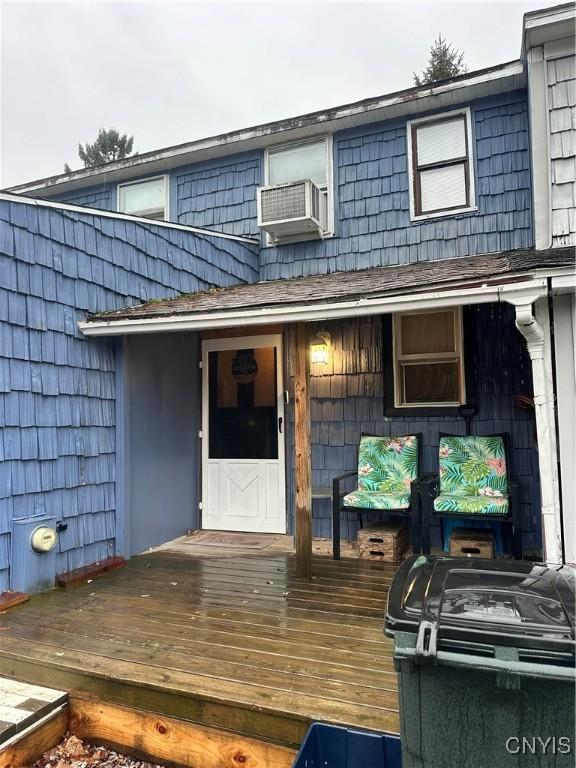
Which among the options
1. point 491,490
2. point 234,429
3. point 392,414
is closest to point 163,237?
point 234,429

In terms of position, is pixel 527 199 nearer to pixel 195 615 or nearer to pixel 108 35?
pixel 195 615

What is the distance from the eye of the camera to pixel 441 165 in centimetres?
508

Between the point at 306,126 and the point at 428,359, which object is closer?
the point at 428,359

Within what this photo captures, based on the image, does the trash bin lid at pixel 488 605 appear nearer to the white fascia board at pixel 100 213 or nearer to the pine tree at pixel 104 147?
the white fascia board at pixel 100 213

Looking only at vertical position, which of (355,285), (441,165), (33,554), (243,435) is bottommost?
(33,554)

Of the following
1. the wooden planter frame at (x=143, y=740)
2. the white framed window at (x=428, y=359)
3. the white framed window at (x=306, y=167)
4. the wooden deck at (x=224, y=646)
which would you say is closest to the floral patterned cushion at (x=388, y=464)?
the white framed window at (x=428, y=359)

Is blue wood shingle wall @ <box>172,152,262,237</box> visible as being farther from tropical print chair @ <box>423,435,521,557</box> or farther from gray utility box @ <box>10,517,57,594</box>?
gray utility box @ <box>10,517,57,594</box>

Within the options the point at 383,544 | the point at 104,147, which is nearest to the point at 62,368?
the point at 383,544

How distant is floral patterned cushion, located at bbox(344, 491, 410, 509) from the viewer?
13.7ft

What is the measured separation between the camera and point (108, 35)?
346 inches

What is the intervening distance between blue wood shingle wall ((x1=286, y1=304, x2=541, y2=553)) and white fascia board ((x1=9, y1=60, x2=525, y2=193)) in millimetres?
2129

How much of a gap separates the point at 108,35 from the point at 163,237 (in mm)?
6333

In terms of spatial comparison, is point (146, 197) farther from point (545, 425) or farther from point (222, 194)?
point (545, 425)

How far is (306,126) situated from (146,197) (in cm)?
238
